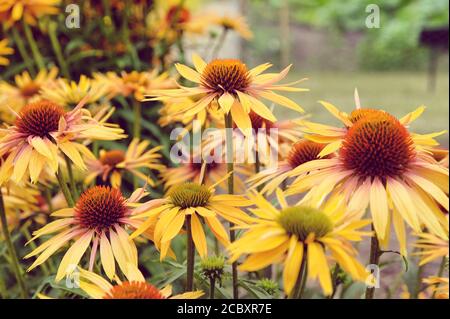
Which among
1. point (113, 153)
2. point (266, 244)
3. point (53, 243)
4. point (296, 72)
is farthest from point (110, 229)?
point (296, 72)

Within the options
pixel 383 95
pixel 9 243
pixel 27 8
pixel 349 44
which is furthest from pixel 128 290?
pixel 349 44

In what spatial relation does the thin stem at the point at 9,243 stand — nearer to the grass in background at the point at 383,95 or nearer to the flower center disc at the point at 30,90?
the flower center disc at the point at 30,90

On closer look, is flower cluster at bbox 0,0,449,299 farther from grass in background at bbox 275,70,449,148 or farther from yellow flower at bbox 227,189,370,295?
grass in background at bbox 275,70,449,148

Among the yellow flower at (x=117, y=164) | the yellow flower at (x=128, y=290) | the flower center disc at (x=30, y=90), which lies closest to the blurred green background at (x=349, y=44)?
the flower center disc at (x=30, y=90)

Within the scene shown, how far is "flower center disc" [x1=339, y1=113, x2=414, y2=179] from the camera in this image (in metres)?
0.65

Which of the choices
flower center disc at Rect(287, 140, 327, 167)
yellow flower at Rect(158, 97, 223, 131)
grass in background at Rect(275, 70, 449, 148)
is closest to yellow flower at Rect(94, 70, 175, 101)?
yellow flower at Rect(158, 97, 223, 131)

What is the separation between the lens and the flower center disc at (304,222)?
523 millimetres

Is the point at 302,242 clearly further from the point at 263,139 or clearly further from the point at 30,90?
the point at 30,90

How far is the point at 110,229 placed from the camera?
2.32 ft

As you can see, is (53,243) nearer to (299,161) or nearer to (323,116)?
(299,161)

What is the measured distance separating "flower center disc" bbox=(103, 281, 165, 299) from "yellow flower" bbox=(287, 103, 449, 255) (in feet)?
0.60

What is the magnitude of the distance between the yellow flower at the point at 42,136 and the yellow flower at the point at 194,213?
13 centimetres

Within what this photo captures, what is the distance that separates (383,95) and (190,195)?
3626 mm
